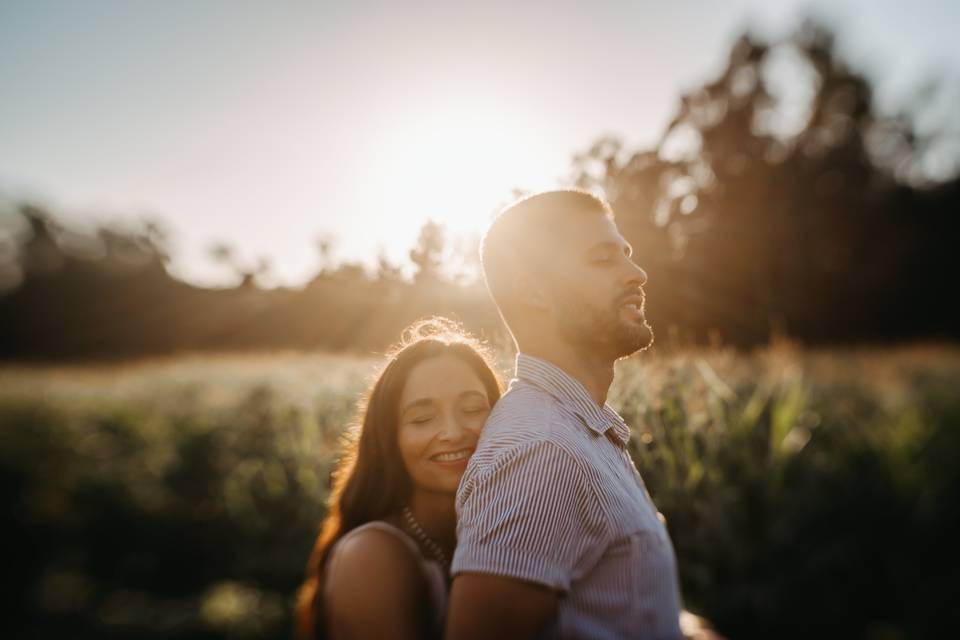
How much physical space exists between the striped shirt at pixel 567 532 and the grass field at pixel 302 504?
2.48m

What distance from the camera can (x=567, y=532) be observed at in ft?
4.87

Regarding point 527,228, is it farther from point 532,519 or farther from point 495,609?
point 495,609

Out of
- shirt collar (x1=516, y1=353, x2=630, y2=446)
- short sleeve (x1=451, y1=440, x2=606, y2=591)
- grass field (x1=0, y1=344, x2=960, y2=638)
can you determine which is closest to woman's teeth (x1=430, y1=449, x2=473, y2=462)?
shirt collar (x1=516, y1=353, x2=630, y2=446)

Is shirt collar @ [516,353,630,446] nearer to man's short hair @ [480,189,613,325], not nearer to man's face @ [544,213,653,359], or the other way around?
man's face @ [544,213,653,359]

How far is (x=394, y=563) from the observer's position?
1.98 meters

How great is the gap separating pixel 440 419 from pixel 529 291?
67cm

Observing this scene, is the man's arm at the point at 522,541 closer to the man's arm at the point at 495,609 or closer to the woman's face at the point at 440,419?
the man's arm at the point at 495,609

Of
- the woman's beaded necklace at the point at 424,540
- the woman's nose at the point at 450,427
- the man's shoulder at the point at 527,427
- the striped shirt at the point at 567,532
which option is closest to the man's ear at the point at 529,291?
the man's shoulder at the point at 527,427

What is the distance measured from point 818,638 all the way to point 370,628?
204 inches

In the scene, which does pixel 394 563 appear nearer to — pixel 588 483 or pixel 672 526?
pixel 588 483

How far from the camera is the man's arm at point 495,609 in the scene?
1358 mm

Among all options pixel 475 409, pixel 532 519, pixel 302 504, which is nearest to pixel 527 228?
pixel 475 409

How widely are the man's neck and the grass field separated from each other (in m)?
2.22

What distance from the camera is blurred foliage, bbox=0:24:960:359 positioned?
3.38 meters
